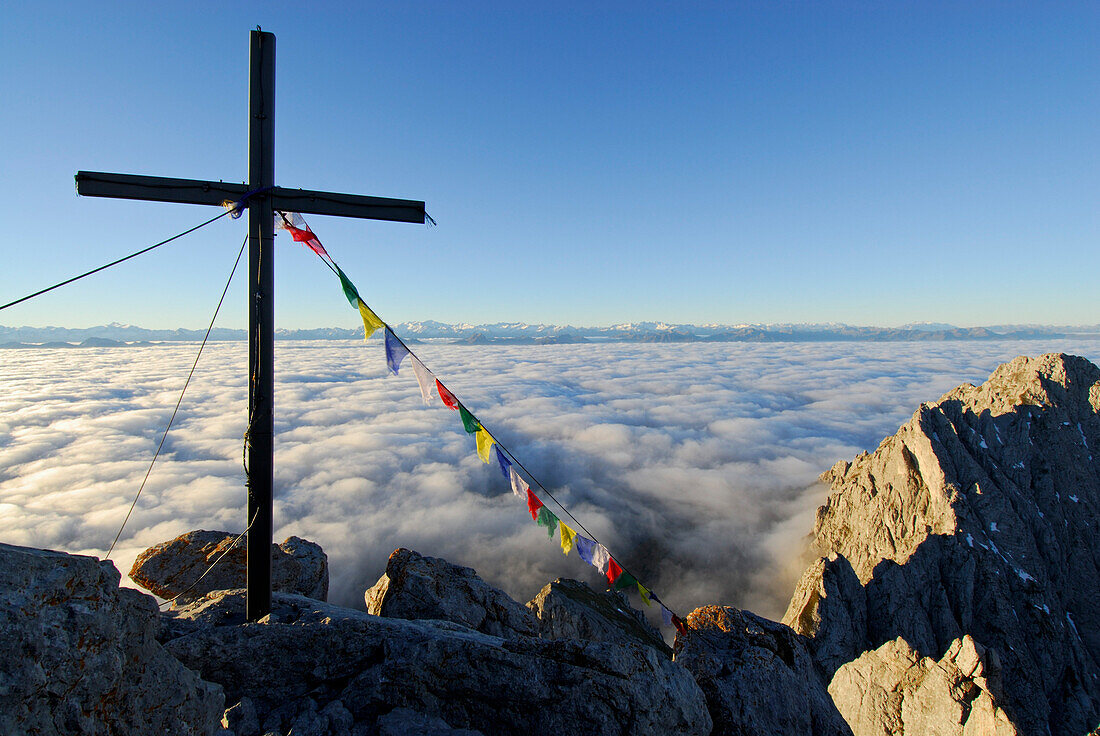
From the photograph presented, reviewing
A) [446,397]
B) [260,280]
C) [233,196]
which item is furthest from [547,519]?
[233,196]

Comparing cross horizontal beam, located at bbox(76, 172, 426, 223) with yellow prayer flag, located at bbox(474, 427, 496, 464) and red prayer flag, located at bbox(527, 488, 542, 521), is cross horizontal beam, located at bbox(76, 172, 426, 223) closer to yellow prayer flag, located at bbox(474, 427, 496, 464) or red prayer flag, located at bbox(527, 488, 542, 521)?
yellow prayer flag, located at bbox(474, 427, 496, 464)

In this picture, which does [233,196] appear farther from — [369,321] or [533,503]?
[533,503]

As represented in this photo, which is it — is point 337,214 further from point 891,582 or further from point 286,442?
point 286,442

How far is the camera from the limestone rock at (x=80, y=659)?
3.12 m

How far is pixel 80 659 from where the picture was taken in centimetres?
353

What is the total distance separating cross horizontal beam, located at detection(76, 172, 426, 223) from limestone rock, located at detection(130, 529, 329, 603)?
25.7ft

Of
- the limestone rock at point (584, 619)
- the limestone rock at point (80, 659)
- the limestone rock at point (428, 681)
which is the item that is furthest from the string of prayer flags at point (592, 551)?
the limestone rock at point (80, 659)

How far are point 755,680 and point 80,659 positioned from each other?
952cm

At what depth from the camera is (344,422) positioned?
135000 mm

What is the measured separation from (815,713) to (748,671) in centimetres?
155

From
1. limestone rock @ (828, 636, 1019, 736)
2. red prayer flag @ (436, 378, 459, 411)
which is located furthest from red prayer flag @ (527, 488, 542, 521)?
limestone rock @ (828, 636, 1019, 736)

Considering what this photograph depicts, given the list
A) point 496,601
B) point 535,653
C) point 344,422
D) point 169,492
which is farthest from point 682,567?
point 344,422

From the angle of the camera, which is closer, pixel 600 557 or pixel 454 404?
pixel 454 404

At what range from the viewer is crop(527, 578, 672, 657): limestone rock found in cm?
1736
